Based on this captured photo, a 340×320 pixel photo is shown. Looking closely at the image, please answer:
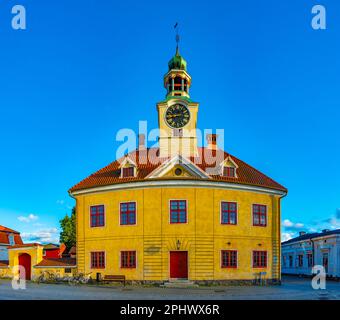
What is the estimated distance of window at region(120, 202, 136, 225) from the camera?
30.1m

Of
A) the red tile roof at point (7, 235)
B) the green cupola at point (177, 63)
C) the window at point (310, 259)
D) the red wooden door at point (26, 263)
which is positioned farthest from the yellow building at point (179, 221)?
the red tile roof at point (7, 235)

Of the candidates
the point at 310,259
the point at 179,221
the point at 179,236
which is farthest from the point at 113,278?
the point at 310,259

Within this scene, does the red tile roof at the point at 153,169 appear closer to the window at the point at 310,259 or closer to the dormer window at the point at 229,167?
the dormer window at the point at 229,167

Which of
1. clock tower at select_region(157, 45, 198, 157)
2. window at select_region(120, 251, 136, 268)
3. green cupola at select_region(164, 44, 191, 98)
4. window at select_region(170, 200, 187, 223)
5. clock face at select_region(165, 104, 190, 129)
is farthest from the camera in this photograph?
green cupola at select_region(164, 44, 191, 98)

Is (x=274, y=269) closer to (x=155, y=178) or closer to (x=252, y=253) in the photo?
(x=252, y=253)

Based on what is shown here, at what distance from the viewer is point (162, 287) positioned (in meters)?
27.6

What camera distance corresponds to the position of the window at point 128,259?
A: 29697mm

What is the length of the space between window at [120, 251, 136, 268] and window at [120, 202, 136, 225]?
89.0 inches

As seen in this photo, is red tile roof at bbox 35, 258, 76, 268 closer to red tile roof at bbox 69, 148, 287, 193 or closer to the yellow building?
the yellow building

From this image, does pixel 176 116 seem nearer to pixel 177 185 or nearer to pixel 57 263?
pixel 177 185

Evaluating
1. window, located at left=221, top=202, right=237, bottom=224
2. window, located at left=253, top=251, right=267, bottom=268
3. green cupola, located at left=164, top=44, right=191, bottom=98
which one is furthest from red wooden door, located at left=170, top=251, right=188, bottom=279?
green cupola, located at left=164, top=44, right=191, bottom=98

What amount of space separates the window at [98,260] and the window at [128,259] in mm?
1761
